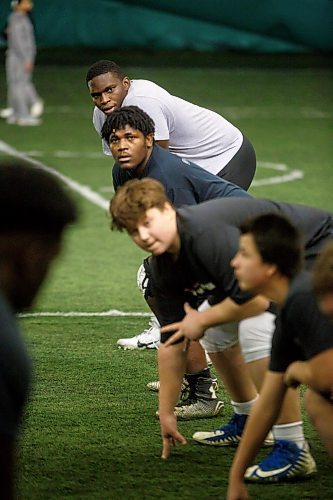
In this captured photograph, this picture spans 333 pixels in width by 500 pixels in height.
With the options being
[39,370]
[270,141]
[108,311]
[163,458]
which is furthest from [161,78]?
[163,458]

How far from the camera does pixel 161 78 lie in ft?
74.5

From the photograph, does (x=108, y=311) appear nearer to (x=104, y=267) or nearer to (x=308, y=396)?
(x=104, y=267)

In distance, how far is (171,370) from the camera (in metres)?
5.49

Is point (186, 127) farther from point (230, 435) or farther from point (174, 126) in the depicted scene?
point (230, 435)

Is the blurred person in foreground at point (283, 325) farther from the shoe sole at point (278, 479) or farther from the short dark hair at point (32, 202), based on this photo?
the short dark hair at point (32, 202)

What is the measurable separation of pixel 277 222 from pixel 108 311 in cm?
416

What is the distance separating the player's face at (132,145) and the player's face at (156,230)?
41.7 inches

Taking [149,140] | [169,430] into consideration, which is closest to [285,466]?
[169,430]

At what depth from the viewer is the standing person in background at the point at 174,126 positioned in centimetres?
687

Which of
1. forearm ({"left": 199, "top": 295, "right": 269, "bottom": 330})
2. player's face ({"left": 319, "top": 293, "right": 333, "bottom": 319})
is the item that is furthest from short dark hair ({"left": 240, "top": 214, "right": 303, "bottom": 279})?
forearm ({"left": 199, "top": 295, "right": 269, "bottom": 330})

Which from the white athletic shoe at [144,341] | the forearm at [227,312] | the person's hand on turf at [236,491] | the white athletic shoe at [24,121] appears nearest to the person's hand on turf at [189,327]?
the forearm at [227,312]

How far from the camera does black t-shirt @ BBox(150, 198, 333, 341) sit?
498 centimetres

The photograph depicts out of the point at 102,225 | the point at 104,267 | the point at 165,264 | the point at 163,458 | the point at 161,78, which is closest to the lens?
the point at 165,264

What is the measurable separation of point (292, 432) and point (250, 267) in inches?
42.1
